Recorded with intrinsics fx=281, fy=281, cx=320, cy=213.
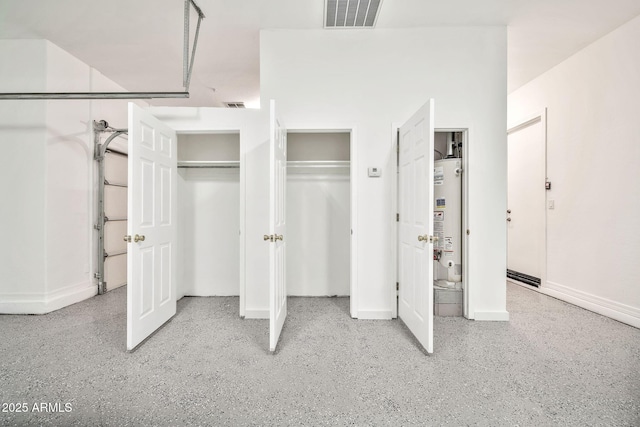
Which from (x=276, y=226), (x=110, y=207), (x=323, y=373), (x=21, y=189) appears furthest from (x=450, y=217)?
(x=21, y=189)

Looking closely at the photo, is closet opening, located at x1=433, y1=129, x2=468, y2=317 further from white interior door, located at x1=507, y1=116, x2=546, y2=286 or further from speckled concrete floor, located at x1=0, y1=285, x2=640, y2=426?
white interior door, located at x1=507, y1=116, x2=546, y2=286

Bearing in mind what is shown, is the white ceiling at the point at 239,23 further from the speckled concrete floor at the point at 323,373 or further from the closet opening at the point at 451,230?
the speckled concrete floor at the point at 323,373

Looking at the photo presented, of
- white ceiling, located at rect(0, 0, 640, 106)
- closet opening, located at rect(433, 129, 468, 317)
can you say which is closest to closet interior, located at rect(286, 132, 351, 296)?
closet opening, located at rect(433, 129, 468, 317)

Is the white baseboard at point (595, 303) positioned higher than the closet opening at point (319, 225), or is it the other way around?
the closet opening at point (319, 225)

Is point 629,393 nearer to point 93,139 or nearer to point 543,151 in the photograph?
point 543,151

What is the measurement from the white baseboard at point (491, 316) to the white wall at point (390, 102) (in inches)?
0.4

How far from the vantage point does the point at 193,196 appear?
3699 millimetres

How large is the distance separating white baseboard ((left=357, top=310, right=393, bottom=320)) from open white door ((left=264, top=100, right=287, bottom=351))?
0.84 m

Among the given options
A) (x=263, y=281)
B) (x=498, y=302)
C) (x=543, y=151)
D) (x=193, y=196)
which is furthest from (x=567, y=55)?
(x=193, y=196)

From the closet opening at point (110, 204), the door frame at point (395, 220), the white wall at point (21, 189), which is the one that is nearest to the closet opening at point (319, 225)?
the door frame at point (395, 220)

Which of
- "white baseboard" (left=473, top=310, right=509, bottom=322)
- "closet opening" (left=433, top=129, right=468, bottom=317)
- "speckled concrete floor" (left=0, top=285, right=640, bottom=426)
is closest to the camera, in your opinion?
"speckled concrete floor" (left=0, top=285, right=640, bottom=426)

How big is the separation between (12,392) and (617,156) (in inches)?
215

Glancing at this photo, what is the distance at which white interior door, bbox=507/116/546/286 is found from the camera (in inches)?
153

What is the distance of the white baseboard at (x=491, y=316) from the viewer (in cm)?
291
